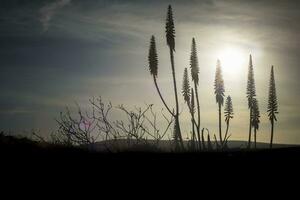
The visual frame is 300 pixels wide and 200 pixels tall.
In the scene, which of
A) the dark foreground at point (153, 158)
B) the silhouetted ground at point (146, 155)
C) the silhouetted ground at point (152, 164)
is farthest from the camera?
the silhouetted ground at point (146, 155)

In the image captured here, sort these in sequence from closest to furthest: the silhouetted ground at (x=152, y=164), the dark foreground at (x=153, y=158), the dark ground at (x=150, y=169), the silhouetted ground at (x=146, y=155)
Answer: the dark ground at (x=150, y=169) → the silhouetted ground at (x=152, y=164) → the dark foreground at (x=153, y=158) → the silhouetted ground at (x=146, y=155)

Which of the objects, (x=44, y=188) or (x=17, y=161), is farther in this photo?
(x=17, y=161)

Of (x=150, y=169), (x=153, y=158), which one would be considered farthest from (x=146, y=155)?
(x=150, y=169)

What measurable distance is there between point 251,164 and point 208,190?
2.91ft

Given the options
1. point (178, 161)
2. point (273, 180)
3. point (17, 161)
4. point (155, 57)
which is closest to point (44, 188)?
point (17, 161)

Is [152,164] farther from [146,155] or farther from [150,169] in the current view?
[146,155]

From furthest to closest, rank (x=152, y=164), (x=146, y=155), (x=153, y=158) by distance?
1. (x=146, y=155)
2. (x=153, y=158)
3. (x=152, y=164)

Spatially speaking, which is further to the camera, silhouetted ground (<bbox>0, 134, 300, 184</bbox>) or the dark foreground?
the dark foreground

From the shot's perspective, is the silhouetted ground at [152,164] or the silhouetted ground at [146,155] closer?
the silhouetted ground at [152,164]

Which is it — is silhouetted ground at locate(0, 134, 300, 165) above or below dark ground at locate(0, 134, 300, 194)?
above

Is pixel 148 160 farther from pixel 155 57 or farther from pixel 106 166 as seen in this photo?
pixel 155 57

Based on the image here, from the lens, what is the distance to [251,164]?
7.33m

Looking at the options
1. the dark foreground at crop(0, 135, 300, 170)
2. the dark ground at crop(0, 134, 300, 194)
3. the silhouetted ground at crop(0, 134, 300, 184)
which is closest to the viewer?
the dark ground at crop(0, 134, 300, 194)

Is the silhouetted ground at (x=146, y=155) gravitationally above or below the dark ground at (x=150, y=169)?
above
